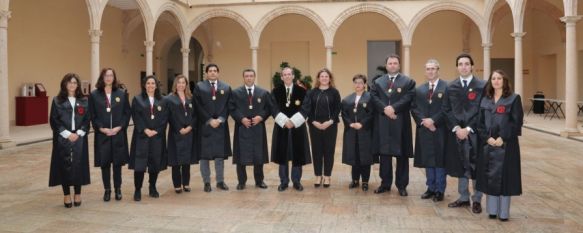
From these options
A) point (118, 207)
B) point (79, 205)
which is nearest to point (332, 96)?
point (118, 207)

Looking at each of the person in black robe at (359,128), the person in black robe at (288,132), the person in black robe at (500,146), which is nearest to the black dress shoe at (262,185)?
the person in black robe at (288,132)

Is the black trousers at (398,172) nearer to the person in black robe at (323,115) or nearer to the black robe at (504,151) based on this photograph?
the person in black robe at (323,115)

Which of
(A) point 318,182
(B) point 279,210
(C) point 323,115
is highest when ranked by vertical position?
(C) point 323,115

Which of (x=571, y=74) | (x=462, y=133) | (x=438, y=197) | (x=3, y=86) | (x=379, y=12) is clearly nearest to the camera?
(x=462, y=133)

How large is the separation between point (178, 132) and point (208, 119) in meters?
0.38

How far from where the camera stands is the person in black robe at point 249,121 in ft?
19.3

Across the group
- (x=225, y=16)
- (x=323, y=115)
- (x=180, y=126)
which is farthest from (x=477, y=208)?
(x=225, y=16)

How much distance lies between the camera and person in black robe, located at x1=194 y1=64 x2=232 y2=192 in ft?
19.0

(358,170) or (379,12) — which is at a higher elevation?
(379,12)

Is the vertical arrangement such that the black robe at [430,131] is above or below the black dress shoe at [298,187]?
above

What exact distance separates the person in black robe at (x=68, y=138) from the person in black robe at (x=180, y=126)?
3.13 feet

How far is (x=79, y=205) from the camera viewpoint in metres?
5.14

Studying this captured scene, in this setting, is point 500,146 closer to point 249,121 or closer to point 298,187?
point 298,187

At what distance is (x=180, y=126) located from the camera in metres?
5.63
